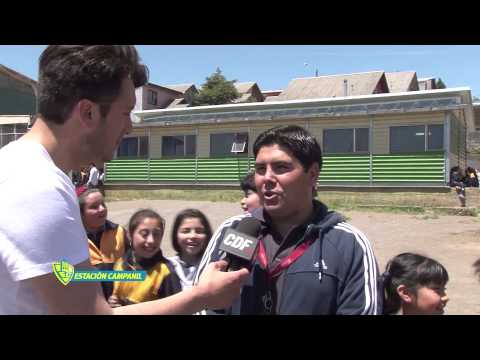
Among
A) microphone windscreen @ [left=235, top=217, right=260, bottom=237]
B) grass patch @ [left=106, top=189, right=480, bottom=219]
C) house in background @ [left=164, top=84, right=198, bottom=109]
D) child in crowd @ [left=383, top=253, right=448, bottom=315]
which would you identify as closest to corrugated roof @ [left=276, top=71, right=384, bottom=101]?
house in background @ [left=164, top=84, right=198, bottom=109]

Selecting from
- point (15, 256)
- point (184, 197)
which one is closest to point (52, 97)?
point (15, 256)

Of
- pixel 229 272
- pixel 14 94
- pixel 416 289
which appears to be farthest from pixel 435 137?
pixel 14 94

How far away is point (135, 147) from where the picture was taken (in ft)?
72.0

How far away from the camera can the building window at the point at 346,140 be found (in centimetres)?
1741

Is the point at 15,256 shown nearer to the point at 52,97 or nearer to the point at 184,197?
the point at 52,97

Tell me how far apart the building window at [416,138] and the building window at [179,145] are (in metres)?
8.50

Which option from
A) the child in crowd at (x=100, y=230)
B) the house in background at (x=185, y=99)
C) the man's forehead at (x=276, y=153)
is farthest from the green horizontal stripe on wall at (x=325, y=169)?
the house in background at (x=185, y=99)

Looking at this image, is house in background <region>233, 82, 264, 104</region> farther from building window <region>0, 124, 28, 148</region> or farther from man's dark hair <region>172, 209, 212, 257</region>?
man's dark hair <region>172, 209, 212, 257</region>

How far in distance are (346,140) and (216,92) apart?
24749 millimetres

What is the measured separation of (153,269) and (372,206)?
1330 cm

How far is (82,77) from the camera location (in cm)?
144

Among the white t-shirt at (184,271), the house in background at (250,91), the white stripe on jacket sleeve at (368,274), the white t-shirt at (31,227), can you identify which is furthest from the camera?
the house in background at (250,91)

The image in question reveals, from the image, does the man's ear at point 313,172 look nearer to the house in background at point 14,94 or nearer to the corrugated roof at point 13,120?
the corrugated roof at point 13,120

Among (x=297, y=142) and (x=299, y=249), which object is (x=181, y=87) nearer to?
(x=297, y=142)
